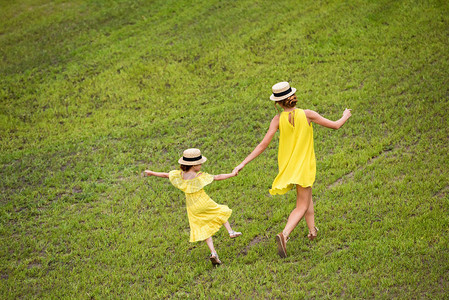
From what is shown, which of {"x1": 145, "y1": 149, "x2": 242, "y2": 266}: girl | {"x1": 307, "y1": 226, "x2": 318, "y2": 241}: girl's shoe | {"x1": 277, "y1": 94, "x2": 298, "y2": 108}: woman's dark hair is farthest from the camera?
{"x1": 307, "y1": 226, "x2": 318, "y2": 241}: girl's shoe

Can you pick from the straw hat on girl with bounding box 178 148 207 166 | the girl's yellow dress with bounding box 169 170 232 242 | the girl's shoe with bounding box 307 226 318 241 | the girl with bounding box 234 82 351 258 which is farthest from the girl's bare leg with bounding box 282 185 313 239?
the straw hat on girl with bounding box 178 148 207 166

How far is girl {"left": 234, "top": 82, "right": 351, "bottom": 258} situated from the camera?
249 inches

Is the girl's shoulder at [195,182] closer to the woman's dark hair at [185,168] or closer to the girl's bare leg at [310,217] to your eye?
the woman's dark hair at [185,168]

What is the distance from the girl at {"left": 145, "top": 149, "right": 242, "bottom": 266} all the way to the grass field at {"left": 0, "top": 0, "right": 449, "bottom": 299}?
571mm

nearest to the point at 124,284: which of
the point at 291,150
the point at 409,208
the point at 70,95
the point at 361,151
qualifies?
the point at 291,150

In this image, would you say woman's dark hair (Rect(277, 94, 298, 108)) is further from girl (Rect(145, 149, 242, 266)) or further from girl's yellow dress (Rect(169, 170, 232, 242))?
girl's yellow dress (Rect(169, 170, 232, 242))

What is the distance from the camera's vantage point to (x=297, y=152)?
21.1ft

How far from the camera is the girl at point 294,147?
20.7 ft

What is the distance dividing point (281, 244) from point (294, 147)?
1379mm

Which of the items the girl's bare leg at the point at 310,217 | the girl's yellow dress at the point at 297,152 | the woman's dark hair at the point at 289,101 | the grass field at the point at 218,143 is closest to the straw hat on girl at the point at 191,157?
the girl's yellow dress at the point at 297,152

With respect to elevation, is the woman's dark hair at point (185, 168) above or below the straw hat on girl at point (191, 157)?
below

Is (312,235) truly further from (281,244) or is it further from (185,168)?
(185,168)

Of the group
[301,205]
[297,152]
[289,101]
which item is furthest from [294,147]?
[301,205]

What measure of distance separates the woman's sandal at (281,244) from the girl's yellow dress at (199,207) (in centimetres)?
93
